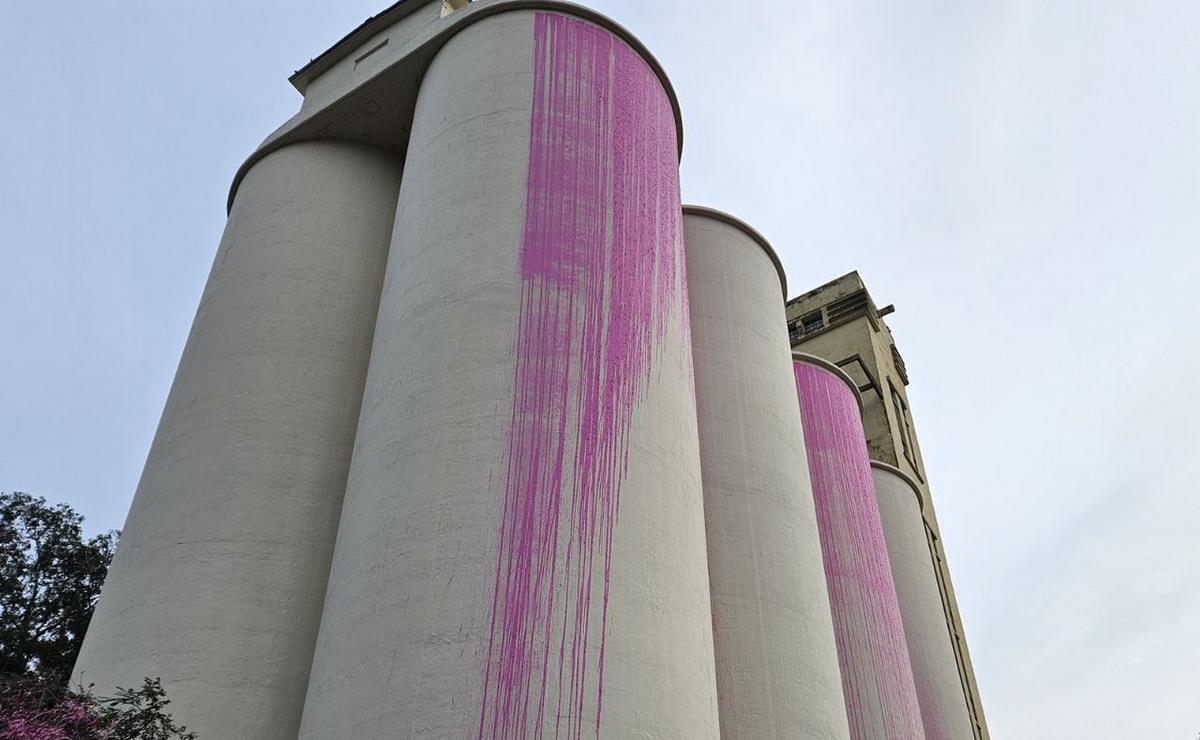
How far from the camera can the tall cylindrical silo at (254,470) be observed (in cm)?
1254

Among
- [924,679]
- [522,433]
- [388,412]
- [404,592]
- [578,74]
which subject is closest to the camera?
[404,592]

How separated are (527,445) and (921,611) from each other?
59.5 feet

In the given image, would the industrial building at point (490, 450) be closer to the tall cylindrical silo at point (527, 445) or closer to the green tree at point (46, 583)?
the tall cylindrical silo at point (527, 445)

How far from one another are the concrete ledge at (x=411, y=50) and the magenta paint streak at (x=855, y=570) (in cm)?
761

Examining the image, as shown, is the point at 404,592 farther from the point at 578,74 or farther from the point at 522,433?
the point at 578,74

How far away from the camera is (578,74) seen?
52.0ft

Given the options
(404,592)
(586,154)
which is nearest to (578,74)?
(586,154)

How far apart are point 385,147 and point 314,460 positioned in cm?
756

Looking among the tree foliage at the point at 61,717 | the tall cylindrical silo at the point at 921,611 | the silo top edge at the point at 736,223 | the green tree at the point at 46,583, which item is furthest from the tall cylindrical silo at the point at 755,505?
the green tree at the point at 46,583

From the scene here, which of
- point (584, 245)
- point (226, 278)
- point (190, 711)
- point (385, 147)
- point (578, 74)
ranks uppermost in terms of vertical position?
point (385, 147)

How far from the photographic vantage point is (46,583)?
26203 mm

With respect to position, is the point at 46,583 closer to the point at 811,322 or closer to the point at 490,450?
the point at 490,450

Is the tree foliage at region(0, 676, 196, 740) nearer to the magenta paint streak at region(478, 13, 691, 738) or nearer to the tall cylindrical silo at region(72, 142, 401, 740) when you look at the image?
the tall cylindrical silo at region(72, 142, 401, 740)

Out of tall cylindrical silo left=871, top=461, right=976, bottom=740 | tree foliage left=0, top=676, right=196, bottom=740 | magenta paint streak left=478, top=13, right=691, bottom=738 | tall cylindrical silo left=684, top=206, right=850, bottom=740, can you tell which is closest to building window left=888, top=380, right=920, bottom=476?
tall cylindrical silo left=871, top=461, right=976, bottom=740
